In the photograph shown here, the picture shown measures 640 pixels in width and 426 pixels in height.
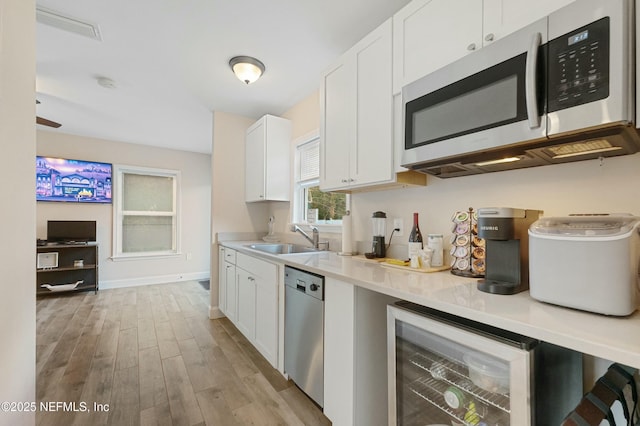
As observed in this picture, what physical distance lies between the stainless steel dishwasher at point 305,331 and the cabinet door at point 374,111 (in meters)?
0.75

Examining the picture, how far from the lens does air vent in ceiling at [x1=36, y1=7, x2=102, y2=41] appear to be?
6.04ft

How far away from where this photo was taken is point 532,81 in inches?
37.5

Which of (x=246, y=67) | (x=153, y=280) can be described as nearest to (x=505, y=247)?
(x=246, y=67)

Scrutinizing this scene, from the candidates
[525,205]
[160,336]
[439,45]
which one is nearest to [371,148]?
[439,45]

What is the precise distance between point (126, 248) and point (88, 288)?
0.83 meters

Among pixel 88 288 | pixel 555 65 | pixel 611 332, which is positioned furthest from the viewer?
pixel 88 288

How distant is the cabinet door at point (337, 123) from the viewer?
1916mm

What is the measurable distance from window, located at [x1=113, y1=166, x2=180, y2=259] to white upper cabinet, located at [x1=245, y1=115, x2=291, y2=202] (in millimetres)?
2881

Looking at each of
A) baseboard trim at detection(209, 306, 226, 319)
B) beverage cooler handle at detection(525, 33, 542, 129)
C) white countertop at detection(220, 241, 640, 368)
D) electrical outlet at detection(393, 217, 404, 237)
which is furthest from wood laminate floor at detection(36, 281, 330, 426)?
beverage cooler handle at detection(525, 33, 542, 129)

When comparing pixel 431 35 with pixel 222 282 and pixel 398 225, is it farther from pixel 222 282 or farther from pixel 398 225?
pixel 222 282

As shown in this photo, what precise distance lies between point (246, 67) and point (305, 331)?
2.23 meters

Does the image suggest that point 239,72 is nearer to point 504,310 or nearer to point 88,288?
point 504,310

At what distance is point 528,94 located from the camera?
38.0 inches

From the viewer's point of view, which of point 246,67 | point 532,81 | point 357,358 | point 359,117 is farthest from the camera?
point 246,67
